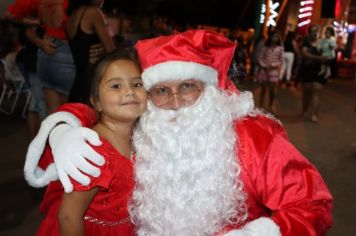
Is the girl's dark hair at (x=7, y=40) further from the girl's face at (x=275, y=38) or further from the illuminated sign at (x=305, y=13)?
the illuminated sign at (x=305, y=13)

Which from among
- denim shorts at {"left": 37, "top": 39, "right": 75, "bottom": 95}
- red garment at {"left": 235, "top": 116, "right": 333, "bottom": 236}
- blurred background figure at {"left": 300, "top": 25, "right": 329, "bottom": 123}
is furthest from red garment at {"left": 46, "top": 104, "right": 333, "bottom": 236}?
blurred background figure at {"left": 300, "top": 25, "right": 329, "bottom": 123}

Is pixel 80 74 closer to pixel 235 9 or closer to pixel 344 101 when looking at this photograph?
pixel 344 101

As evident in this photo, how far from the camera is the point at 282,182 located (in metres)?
1.64

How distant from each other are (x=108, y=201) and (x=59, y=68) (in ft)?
6.16

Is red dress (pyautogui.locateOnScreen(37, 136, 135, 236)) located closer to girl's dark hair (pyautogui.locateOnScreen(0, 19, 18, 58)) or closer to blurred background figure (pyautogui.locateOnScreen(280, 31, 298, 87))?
girl's dark hair (pyautogui.locateOnScreen(0, 19, 18, 58))

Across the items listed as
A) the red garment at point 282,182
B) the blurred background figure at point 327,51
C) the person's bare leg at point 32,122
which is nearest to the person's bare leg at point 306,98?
the blurred background figure at point 327,51

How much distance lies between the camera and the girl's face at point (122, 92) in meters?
1.83

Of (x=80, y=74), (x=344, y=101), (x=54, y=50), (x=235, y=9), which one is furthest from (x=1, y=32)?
(x=235, y=9)

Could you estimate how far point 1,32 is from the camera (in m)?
7.27

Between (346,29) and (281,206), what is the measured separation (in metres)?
20.9

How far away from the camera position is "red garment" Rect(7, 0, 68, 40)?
352cm

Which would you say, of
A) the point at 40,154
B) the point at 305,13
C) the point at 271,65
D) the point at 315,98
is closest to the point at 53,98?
the point at 40,154

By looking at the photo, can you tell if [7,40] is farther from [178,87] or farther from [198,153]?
[198,153]

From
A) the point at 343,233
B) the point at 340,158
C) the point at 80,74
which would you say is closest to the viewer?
the point at 80,74
